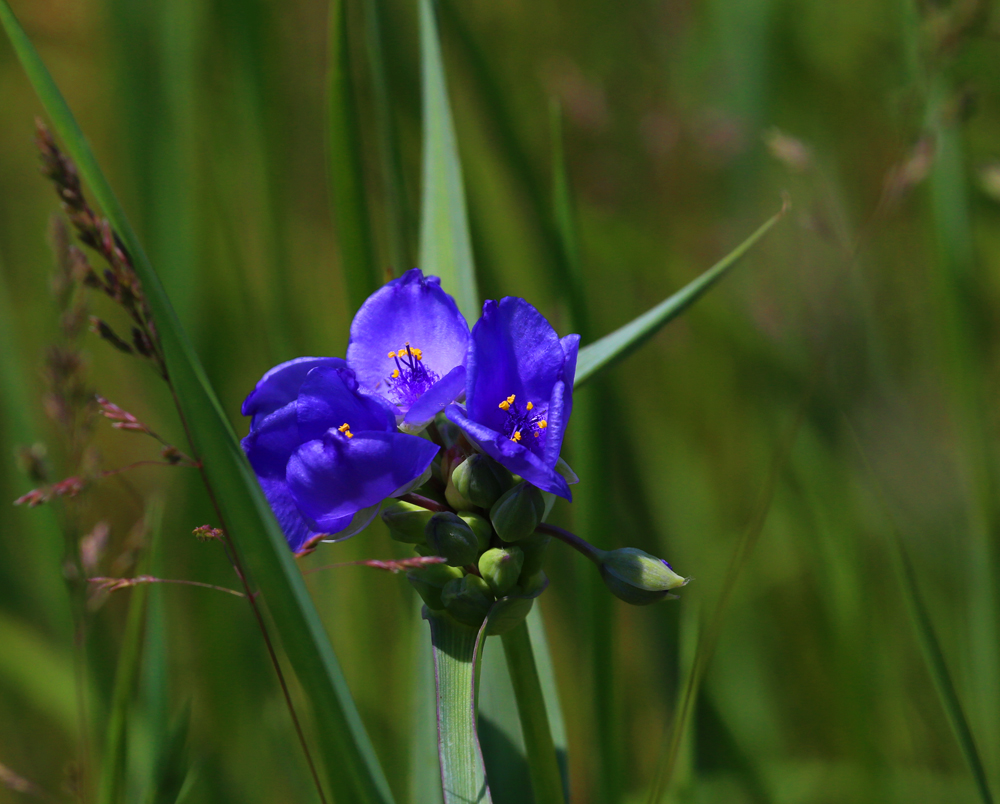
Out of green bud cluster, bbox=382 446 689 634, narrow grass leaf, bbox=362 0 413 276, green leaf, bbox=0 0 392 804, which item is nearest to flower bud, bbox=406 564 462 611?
green bud cluster, bbox=382 446 689 634

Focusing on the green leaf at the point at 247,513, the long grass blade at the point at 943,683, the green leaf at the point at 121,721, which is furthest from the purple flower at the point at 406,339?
the long grass blade at the point at 943,683

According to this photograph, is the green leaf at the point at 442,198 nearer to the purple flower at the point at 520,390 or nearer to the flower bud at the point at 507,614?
the purple flower at the point at 520,390

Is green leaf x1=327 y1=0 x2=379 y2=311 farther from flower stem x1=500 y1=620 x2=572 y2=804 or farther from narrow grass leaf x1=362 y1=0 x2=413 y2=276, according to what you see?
flower stem x1=500 y1=620 x2=572 y2=804

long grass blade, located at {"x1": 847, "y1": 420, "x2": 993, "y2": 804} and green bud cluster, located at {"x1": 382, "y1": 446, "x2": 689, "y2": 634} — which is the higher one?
green bud cluster, located at {"x1": 382, "y1": 446, "x2": 689, "y2": 634}

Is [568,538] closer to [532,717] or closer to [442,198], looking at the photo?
[532,717]

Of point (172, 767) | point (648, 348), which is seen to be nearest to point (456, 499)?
point (172, 767)

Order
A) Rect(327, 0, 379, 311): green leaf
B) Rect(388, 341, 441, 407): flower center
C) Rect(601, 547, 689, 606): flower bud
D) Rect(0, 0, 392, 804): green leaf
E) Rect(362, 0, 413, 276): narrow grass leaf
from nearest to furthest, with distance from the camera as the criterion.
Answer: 1. Rect(0, 0, 392, 804): green leaf
2. Rect(601, 547, 689, 606): flower bud
3. Rect(388, 341, 441, 407): flower center
4. Rect(327, 0, 379, 311): green leaf
5. Rect(362, 0, 413, 276): narrow grass leaf

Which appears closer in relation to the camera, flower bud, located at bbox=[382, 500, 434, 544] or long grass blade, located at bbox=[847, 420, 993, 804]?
flower bud, located at bbox=[382, 500, 434, 544]

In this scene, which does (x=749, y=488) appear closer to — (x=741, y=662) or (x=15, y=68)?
(x=741, y=662)
